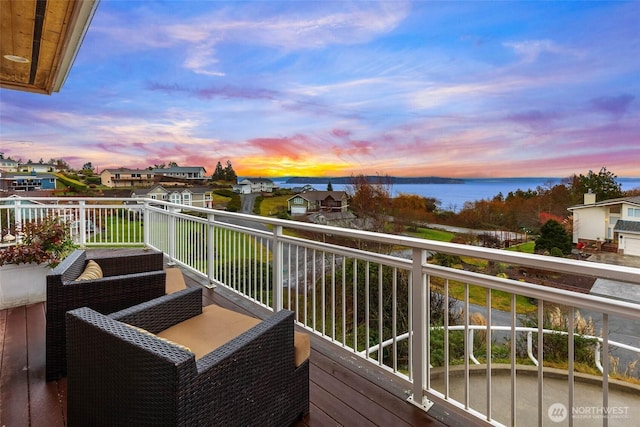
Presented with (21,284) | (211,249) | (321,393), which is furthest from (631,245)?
(21,284)

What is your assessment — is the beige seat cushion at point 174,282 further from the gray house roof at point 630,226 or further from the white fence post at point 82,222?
the gray house roof at point 630,226

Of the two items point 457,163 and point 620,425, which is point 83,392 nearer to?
point 620,425

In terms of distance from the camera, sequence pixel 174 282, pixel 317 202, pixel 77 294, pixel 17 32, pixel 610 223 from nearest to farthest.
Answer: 1. pixel 77 294
2. pixel 174 282
3. pixel 17 32
4. pixel 610 223
5. pixel 317 202

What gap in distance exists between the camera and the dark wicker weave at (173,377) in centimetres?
112

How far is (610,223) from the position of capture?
Answer: 604cm

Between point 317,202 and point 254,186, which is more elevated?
point 254,186

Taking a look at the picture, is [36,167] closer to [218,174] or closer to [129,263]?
[218,174]

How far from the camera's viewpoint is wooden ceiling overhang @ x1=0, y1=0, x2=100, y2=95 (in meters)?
2.53

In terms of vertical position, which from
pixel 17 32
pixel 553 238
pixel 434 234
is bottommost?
pixel 434 234

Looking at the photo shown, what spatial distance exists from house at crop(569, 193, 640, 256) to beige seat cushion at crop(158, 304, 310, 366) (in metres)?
6.16

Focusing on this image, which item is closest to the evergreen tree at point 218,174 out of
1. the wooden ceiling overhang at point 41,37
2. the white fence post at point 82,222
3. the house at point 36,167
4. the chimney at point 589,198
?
the house at point 36,167

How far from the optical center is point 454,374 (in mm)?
3654

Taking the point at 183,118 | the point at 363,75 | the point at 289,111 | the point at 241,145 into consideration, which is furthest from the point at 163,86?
the point at 363,75

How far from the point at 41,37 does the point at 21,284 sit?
2.29m
